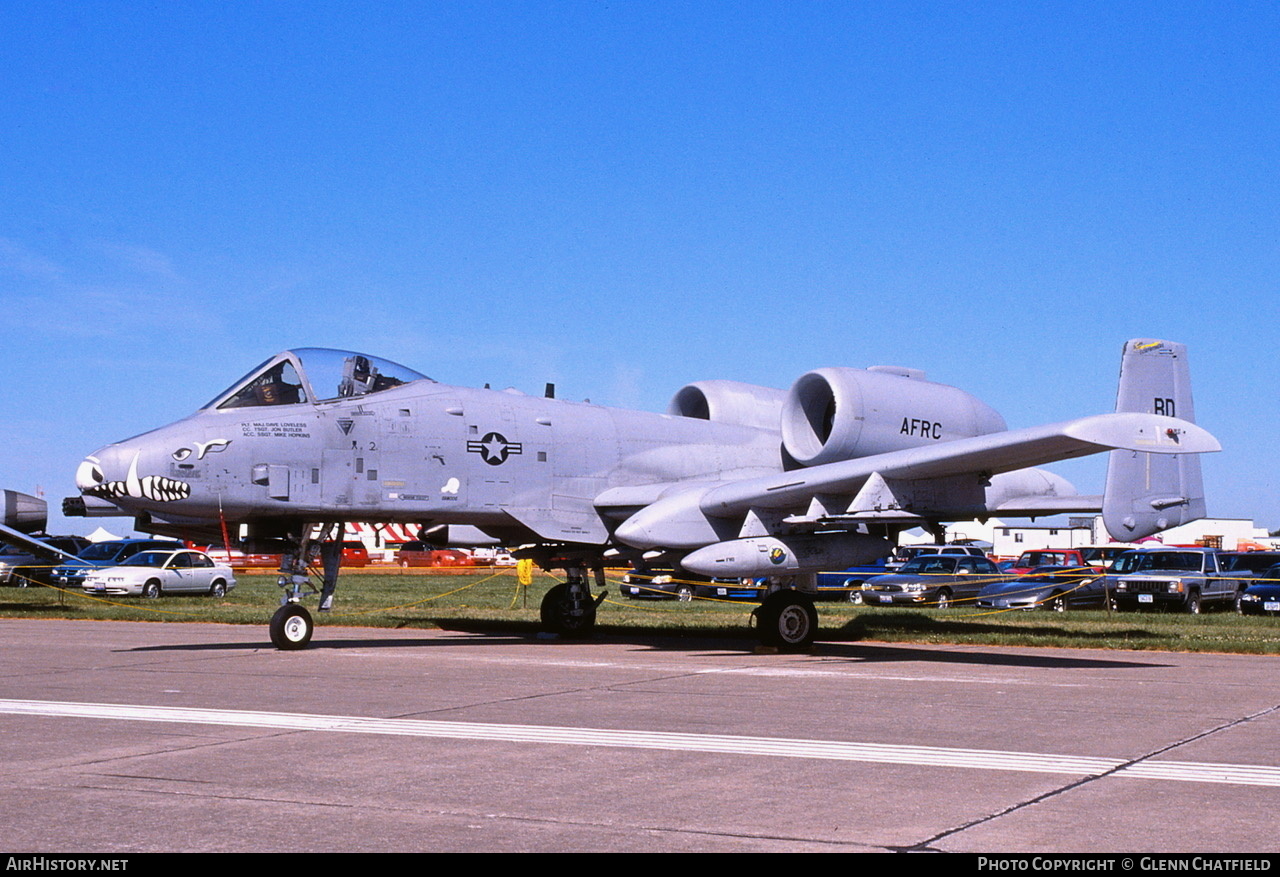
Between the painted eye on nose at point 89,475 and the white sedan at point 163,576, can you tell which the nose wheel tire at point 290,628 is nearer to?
the painted eye on nose at point 89,475

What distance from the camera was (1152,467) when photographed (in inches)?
609

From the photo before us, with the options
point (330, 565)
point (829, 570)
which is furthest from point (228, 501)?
point (829, 570)

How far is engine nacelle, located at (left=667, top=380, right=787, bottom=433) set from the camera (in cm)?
1973

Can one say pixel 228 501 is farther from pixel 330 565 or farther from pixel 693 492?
pixel 693 492

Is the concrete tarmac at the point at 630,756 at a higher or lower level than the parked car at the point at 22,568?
lower

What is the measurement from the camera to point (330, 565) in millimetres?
16172

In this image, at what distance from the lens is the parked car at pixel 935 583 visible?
31375 mm

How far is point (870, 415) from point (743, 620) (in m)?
7.79

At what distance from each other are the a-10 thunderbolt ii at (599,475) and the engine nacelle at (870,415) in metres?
0.03

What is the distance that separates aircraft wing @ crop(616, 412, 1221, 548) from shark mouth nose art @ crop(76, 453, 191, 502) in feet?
17.9

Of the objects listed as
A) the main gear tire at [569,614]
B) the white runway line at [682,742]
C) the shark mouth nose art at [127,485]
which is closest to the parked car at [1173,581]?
the main gear tire at [569,614]

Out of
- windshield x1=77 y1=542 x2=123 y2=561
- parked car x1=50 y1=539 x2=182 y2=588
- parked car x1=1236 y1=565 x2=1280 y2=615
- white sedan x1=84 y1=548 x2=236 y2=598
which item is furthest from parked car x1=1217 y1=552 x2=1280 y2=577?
windshield x1=77 y1=542 x2=123 y2=561

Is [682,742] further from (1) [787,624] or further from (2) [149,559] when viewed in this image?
(2) [149,559]
